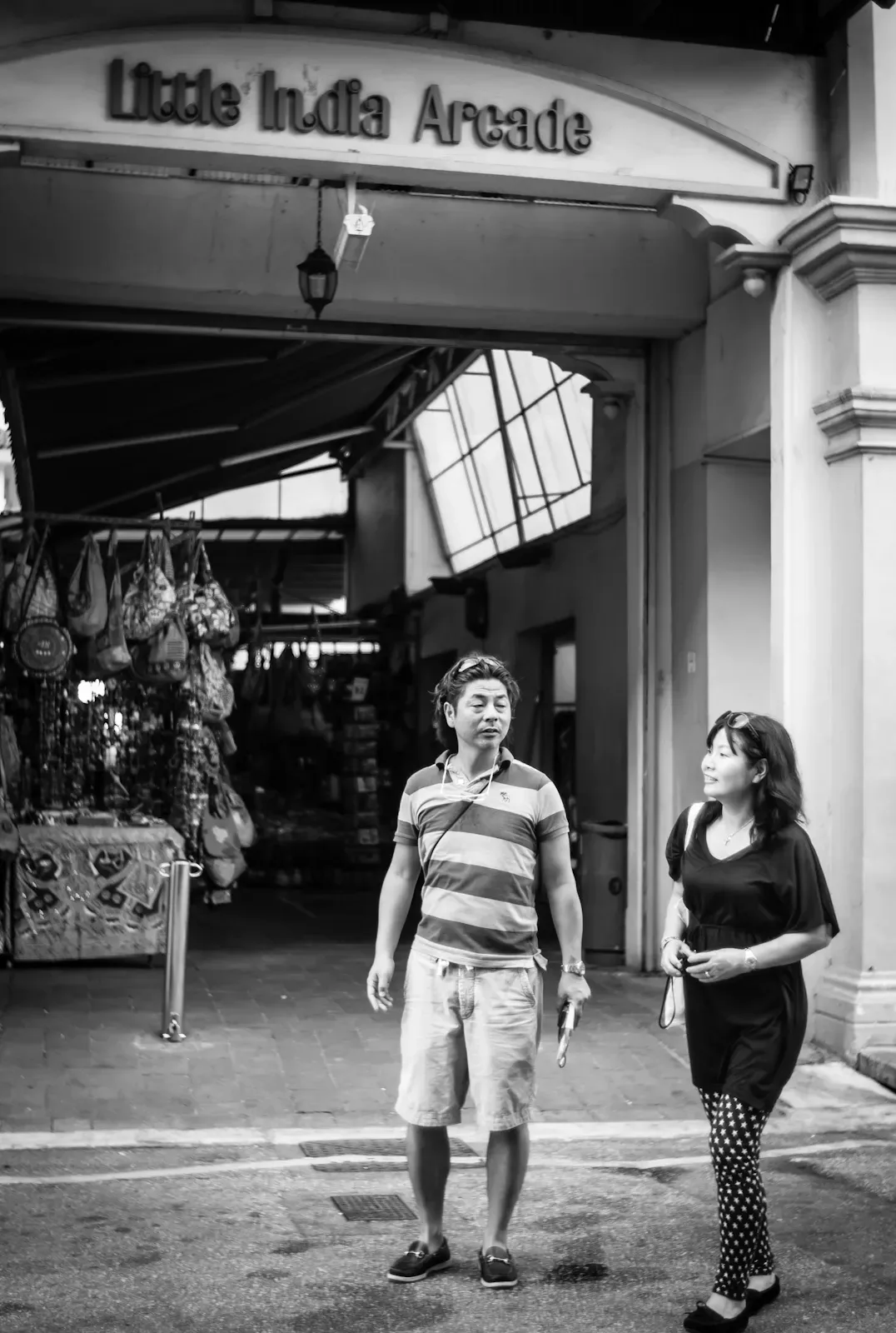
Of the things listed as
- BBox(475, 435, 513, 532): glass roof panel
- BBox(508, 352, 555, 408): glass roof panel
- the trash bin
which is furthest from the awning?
the trash bin

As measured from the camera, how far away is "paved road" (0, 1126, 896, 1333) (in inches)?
167

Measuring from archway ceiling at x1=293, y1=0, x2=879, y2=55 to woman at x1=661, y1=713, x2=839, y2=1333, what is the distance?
16.0ft

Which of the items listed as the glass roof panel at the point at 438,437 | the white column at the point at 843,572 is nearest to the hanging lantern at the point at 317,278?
the white column at the point at 843,572

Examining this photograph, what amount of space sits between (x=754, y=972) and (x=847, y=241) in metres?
4.48

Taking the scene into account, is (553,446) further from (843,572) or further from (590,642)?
(843,572)

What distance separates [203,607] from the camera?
11141 millimetres

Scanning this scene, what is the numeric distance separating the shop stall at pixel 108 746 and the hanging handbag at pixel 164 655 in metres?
0.01

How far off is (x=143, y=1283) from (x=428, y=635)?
48.3ft

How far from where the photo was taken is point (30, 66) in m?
7.14

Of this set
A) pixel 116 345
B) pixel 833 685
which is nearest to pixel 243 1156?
pixel 833 685

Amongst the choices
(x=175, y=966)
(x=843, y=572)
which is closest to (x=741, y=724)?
(x=843, y=572)

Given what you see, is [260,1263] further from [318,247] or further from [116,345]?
[116,345]

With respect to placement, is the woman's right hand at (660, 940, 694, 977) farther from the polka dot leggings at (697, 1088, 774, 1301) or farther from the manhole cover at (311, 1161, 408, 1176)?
the manhole cover at (311, 1161, 408, 1176)

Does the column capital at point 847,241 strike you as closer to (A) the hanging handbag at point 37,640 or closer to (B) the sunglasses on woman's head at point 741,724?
(B) the sunglasses on woman's head at point 741,724
